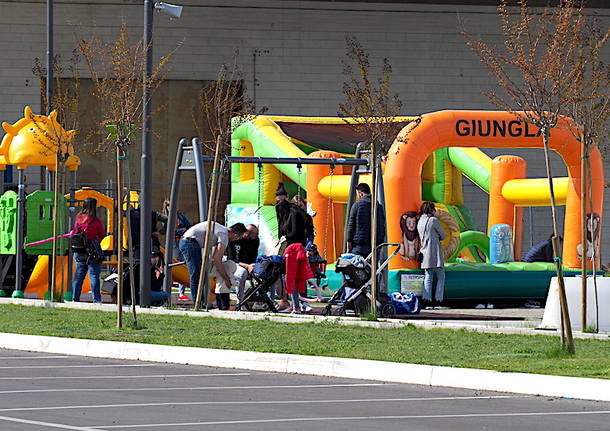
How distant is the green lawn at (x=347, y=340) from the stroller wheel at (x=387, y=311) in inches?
83.5

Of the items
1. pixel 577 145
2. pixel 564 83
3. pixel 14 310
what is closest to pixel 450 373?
pixel 564 83

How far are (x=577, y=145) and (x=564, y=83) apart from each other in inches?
427

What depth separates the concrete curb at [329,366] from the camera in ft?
37.9

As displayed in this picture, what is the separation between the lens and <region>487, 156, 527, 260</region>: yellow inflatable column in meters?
30.2

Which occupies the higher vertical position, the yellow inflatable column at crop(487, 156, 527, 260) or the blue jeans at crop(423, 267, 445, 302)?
the yellow inflatable column at crop(487, 156, 527, 260)

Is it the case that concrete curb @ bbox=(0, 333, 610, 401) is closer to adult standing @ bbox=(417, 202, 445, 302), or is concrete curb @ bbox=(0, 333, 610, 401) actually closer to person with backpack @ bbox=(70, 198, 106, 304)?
person with backpack @ bbox=(70, 198, 106, 304)

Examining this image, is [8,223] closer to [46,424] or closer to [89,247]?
[89,247]

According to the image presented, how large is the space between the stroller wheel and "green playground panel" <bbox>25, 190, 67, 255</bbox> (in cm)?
669

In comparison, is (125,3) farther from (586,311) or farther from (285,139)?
(586,311)

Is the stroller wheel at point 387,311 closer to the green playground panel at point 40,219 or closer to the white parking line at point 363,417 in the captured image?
the green playground panel at point 40,219

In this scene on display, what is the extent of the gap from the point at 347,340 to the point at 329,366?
2.18m

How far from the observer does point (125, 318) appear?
60.7ft

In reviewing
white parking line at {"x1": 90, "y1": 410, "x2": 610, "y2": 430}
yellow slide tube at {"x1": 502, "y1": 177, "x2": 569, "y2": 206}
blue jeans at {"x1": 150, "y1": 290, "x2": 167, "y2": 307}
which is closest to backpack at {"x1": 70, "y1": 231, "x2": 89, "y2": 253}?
blue jeans at {"x1": 150, "y1": 290, "x2": 167, "y2": 307}

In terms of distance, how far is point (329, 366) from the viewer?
43.8 feet
